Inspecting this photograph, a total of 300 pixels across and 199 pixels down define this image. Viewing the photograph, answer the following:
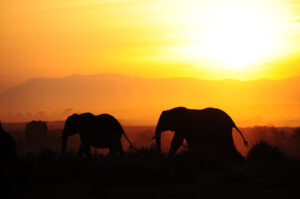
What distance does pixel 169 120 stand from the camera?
21.4m

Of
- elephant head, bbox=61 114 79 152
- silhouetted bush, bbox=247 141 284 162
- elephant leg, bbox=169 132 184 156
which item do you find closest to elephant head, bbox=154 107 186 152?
elephant leg, bbox=169 132 184 156

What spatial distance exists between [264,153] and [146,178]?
629cm

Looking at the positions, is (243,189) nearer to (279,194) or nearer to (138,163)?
(279,194)

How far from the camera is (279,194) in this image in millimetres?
12188

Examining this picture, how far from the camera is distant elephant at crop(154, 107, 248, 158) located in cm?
1973

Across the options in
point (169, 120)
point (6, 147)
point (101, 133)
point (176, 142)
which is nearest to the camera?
point (6, 147)

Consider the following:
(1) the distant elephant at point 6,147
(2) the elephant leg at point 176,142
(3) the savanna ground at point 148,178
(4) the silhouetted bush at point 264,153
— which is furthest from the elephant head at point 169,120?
(1) the distant elephant at point 6,147

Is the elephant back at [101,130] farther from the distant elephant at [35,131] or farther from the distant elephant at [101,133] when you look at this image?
the distant elephant at [35,131]

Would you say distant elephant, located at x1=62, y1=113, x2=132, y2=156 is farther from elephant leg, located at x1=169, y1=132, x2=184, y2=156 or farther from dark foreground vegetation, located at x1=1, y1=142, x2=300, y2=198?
dark foreground vegetation, located at x1=1, y1=142, x2=300, y2=198

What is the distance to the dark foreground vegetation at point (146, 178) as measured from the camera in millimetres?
12375

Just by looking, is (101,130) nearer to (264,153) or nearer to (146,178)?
(264,153)

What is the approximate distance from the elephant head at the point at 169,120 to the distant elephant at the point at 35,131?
35227 mm

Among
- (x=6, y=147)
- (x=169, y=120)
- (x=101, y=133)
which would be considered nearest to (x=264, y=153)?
(x=169, y=120)

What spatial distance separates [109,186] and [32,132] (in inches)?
1703
